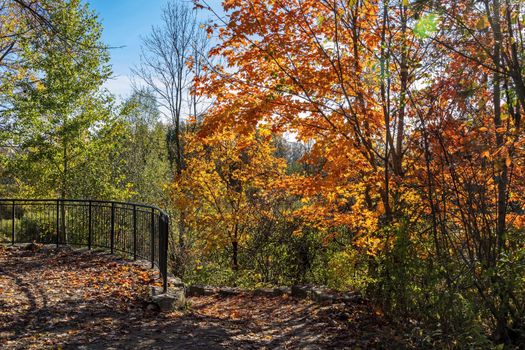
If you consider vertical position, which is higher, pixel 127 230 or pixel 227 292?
pixel 127 230

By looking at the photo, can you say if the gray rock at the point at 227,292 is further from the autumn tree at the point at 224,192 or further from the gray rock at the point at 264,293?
the autumn tree at the point at 224,192

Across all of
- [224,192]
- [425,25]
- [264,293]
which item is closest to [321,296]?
[264,293]

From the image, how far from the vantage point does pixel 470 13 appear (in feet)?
17.7

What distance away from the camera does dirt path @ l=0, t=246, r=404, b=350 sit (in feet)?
18.7

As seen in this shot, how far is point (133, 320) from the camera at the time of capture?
255 inches

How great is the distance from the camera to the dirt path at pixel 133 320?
5.69 meters

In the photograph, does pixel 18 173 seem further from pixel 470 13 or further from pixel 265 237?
pixel 470 13

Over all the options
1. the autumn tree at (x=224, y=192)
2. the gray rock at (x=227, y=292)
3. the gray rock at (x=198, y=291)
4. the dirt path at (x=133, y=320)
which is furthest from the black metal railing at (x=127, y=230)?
the autumn tree at (x=224, y=192)

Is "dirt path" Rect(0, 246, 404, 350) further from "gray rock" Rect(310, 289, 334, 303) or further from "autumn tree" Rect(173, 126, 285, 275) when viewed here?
"autumn tree" Rect(173, 126, 285, 275)

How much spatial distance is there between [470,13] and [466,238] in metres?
2.84

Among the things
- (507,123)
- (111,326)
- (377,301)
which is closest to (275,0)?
(507,123)

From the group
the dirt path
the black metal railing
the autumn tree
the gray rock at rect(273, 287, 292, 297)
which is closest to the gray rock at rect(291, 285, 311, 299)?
the dirt path

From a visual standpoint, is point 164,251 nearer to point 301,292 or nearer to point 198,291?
point 301,292

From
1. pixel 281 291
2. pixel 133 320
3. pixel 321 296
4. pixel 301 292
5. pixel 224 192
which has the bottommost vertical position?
pixel 281 291
